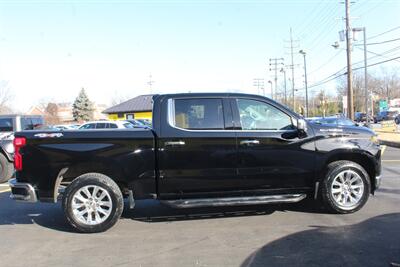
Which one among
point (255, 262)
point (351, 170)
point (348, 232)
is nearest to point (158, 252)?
point (255, 262)

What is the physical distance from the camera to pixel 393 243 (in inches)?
219

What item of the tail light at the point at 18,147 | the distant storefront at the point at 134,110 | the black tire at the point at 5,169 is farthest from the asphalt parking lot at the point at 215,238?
the distant storefront at the point at 134,110

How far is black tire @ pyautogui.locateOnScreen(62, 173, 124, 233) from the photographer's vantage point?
6508 mm

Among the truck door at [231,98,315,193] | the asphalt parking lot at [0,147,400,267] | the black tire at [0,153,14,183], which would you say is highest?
the truck door at [231,98,315,193]

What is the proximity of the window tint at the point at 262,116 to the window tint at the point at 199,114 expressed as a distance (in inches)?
13.8

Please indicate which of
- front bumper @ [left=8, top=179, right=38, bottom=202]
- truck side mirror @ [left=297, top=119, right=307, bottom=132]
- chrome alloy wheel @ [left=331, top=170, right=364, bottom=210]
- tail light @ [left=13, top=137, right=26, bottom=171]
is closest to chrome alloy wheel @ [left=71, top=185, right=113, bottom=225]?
front bumper @ [left=8, top=179, right=38, bottom=202]

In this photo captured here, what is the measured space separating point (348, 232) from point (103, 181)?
3373mm

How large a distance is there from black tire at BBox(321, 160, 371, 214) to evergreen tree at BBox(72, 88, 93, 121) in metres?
95.2

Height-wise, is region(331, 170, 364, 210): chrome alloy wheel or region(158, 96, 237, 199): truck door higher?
region(158, 96, 237, 199): truck door

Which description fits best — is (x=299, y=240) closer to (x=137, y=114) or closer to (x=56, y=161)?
(x=56, y=161)

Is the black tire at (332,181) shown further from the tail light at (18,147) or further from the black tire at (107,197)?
the tail light at (18,147)

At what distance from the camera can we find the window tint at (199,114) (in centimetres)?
687

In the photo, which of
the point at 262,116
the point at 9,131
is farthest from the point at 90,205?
the point at 9,131

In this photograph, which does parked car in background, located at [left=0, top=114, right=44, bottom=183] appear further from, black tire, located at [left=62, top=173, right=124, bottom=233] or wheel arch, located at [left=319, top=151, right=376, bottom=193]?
wheel arch, located at [left=319, top=151, right=376, bottom=193]
